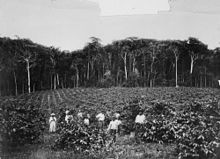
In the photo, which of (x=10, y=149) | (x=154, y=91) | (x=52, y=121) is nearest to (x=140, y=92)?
(x=154, y=91)

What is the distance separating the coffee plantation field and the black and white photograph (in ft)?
0.14

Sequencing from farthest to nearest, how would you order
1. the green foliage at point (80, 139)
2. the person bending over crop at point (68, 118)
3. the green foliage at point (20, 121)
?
the person bending over crop at point (68, 118) → the green foliage at point (80, 139) → the green foliage at point (20, 121)

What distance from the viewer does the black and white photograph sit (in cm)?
1051

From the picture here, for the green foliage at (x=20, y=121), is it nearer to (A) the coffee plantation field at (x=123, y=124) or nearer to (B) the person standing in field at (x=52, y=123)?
(A) the coffee plantation field at (x=123, y=124)

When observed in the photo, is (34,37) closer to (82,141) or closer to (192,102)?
(82,141)

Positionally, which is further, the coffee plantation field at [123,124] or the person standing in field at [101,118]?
the person standing in field at [101,118]

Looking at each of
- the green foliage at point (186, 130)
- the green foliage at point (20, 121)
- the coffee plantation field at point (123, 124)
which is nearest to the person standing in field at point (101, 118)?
the coffee plantation field at point (123, 124)

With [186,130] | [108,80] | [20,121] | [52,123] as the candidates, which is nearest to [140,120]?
[108,80]

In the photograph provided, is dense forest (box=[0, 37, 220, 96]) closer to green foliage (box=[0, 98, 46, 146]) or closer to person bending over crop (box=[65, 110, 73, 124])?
green foliage (box=[0, 98, 46, 146])

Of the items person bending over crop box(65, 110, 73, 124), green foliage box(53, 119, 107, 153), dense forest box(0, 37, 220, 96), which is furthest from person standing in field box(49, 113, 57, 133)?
green foliage box(53, 119, 107, 153)

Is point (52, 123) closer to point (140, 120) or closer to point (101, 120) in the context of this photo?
point (101, 120)

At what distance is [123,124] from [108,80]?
132 inches

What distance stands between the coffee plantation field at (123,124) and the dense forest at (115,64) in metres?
0.52

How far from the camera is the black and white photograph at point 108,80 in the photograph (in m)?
10.5
